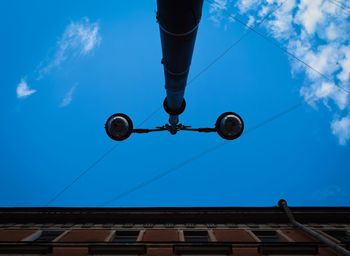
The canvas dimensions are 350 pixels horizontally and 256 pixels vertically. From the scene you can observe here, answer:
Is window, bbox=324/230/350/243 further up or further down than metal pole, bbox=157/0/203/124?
further down

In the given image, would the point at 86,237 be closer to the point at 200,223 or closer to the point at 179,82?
the point at 200,223

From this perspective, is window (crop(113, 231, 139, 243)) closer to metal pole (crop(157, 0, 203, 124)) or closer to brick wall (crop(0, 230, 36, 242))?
brick wall (crop(0, 230, 36, 242))

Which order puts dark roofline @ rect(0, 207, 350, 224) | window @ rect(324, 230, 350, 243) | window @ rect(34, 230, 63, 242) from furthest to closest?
1. dark roofline @ rect(0, 207, 350, 224)
2. window @ rect(324, 230, 350, 243)
3. window @ rect(34, 230, 63, 242)

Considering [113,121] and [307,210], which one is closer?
[113,121]

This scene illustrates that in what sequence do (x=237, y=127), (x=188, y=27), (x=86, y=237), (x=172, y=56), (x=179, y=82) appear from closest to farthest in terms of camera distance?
(x=188, y=27), (x=172, y=56), (x=179, y=82), (x=237, y=127), (x=86, y=237)

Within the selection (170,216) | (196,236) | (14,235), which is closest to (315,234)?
(196,236)

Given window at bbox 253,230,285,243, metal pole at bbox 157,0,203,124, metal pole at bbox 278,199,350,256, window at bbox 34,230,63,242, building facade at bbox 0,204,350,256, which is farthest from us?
window at bbox 34,230,63,242

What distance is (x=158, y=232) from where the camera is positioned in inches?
372

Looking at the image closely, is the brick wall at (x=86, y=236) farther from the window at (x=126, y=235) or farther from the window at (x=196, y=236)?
the window at (x=196, y=236)

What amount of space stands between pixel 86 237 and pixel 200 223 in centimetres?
585

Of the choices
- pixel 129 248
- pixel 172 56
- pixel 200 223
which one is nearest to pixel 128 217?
pixel 129 248

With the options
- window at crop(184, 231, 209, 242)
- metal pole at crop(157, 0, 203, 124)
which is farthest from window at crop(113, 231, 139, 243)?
metal pole at crop(157, 0, 203, 124)

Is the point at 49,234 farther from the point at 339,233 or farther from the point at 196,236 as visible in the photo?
the point at 339,233

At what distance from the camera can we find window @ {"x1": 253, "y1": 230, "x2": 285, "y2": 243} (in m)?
9.29
